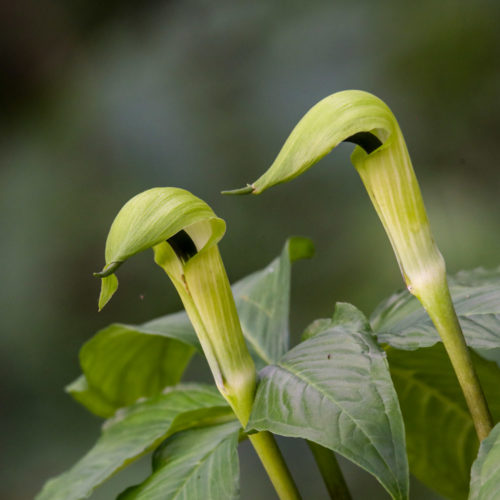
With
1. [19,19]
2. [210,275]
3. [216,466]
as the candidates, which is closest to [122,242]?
[210,275]

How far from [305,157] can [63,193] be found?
1.61 metres

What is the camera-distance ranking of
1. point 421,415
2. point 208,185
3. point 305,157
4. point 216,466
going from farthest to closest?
point 208,185, point 421,415, point 216,466, point 305,157

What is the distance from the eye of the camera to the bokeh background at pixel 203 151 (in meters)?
1.58

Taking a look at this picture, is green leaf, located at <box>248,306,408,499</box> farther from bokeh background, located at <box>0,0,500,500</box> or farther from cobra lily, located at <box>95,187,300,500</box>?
bokeh background, located at <box>0,0,500,500</box>

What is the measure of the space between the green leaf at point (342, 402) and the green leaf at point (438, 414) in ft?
0.42

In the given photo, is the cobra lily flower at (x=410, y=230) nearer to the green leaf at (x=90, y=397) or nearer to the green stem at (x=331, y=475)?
the green stem at (x=331, y=475)

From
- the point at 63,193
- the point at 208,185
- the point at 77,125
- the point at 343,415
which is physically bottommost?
the point at 343,415

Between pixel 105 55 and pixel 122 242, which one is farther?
pixel 105 55

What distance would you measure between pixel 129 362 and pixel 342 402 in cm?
38

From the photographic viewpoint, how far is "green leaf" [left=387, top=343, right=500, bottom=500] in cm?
53

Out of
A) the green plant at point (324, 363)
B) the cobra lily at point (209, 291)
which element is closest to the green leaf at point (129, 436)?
the green plant at point (324, 363)

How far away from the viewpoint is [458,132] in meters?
1.63

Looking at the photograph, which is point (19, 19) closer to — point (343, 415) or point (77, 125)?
Answer: point (77, 125)

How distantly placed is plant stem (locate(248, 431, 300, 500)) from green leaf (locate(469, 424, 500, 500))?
0.50 ft
